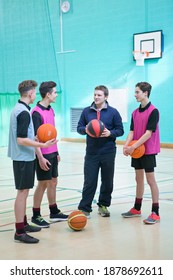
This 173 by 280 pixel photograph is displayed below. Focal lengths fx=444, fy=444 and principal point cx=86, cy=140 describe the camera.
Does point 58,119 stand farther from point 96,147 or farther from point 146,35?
point 96,147

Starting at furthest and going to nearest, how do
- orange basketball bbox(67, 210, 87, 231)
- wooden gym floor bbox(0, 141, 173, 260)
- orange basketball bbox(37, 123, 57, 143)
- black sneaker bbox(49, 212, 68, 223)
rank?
black sneaker bbox(49, 212, 68, 223), orange basketball bbox(67, 210, 87, 231), orange basketball bbox(37, 123, 57, 143), wooden gym floor bbox(0, 141, 173, 260)

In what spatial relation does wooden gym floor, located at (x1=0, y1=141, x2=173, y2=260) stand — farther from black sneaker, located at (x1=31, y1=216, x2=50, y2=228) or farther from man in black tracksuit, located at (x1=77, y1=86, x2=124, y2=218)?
man in black tracksuit, located at (x1=77, y1=86, x2=124, y2=218)

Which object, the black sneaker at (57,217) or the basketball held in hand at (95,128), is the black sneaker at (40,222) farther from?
the basketball held in hand at (95,128)

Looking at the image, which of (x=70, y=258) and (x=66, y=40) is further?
(x=66, y=40)

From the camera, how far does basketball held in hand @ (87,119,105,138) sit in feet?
16.1

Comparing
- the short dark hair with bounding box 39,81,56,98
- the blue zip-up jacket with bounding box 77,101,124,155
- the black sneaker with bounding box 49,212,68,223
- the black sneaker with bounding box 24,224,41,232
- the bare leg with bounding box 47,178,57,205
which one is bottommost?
the black sneaker with bounding box 49,212,68,223

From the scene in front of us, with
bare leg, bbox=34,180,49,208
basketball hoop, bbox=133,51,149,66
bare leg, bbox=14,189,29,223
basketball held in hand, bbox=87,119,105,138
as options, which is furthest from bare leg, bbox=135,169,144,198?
basketball hoop, bbox=133,51,149,66

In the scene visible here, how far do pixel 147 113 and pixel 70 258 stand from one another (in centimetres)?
196

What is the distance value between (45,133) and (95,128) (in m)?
0.66

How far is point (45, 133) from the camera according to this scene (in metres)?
4.48

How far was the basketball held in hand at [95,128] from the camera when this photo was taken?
4895 mm

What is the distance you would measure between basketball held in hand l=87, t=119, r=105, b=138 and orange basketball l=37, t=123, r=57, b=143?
533 mm
